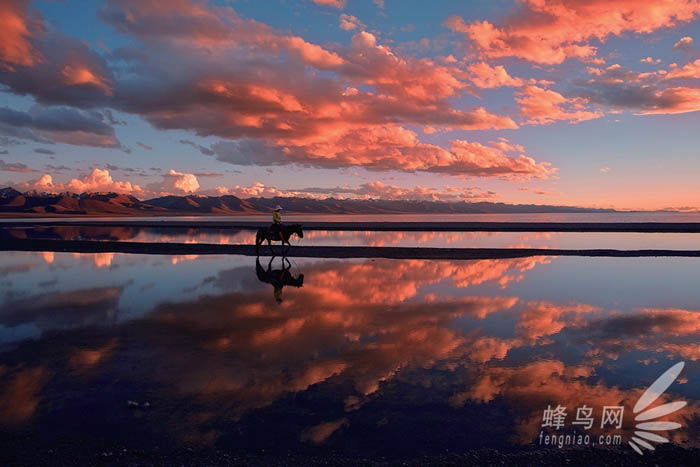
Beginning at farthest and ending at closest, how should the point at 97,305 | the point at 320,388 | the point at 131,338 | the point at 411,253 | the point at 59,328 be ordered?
1. the point at 411,253
2. the point at 97,305
3. the point at 59,328
4. the point at 131,338
5. the point at 320,388

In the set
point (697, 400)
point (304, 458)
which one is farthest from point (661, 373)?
point (304, 458)

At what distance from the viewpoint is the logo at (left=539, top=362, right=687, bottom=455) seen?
5234 millimetres

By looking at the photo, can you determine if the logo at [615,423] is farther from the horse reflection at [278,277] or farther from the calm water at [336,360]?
the horse reflection at [278,277]

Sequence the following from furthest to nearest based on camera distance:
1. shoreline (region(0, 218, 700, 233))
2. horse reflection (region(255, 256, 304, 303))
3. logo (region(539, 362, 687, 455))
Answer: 1. shoreline (region(0, 218, 700, 233))
2. horse reflection (region(255, 256, 304, 303))
3. logo (region(539, 362, 687, 455))

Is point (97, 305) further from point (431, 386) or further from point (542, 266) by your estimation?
point (542, 266)

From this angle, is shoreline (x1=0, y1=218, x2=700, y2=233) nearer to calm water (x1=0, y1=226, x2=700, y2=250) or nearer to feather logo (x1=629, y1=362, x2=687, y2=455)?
calm water (x1=0, y1=226, x2=700, y2=250)

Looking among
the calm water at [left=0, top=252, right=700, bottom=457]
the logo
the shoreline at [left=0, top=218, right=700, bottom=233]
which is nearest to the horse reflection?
the calm water at [left=0, top=252, right=700, bottom=457]

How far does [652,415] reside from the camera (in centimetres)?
587

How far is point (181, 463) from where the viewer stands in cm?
473

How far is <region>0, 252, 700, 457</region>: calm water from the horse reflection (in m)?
0.30

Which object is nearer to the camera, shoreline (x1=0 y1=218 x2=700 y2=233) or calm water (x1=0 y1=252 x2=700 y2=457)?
calm water (x1=0 y1=252 x2=700 y2=457)

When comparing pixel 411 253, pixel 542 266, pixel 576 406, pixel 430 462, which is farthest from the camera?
pixel 411 253

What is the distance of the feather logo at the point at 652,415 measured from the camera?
5245 mm

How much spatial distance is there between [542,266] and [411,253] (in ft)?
28.3
